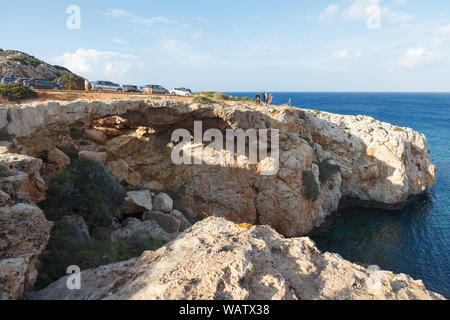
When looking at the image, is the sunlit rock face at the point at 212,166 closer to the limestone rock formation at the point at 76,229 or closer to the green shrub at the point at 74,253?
the limestone rock formation at the point at 76,229

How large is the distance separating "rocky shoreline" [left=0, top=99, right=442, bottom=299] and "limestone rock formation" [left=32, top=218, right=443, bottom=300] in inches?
1.1

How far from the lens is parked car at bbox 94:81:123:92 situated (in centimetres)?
2806

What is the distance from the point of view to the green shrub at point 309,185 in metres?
21.4

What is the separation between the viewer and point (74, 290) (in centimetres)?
502

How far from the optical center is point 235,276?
438cm

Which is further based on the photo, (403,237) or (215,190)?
(403,237)

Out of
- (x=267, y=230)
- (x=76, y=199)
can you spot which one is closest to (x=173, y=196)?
(x=76, y=199)

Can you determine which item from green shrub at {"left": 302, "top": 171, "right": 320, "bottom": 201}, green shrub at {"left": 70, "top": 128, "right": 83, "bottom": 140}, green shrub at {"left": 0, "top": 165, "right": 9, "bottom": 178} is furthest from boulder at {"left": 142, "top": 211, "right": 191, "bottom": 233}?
green shrub at {"left": 302, "top": 171, "right": 320, "bottom": 201}

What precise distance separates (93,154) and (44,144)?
3.56 meters

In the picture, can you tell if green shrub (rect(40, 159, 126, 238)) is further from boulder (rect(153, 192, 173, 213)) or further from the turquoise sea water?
the turquoise sea water

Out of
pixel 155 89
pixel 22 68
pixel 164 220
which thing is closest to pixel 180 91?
pixel 155 89

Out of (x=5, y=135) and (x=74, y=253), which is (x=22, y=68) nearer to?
(x=5, y=135)

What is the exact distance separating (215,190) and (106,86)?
18.6m

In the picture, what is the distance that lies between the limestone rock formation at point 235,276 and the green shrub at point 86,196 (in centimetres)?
580
